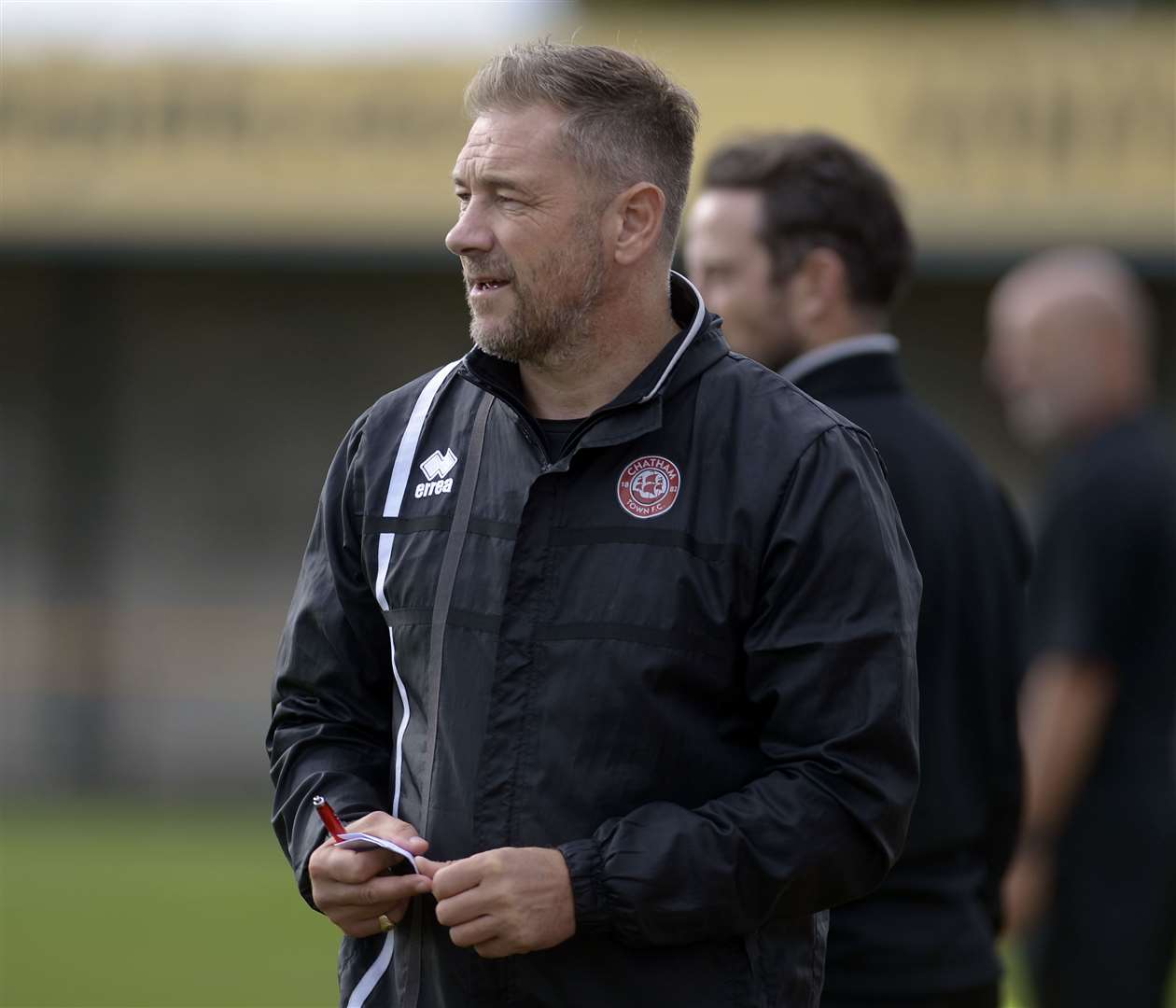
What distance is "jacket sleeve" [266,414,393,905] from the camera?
300 cm

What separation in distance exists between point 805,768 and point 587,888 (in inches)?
13.5

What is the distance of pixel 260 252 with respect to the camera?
49.5ft

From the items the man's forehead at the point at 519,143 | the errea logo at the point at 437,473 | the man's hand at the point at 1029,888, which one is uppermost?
the man's forehead at the point at 519,143

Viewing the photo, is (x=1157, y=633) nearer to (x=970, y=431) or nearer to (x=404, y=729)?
(x=404, y=729)

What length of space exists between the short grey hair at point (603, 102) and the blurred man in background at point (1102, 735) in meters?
2.68

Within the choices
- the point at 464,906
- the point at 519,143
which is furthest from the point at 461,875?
the point at 519,143

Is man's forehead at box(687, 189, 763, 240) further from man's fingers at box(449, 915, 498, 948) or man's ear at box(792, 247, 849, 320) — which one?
man's fingers at box(449, 915, 498, 948)

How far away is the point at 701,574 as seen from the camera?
2.72 m

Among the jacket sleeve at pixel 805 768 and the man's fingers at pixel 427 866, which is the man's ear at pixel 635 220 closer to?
the jacket sleeve at pixel 805 768

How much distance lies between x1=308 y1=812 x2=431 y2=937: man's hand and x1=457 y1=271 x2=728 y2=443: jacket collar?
2.08ft

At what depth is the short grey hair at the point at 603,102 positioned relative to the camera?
113 inches

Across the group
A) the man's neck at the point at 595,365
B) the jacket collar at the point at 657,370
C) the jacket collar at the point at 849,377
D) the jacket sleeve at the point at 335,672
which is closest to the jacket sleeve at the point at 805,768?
the jacket collar at the point at 657,370

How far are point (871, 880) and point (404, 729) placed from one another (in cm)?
73

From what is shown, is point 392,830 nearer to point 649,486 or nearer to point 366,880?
point 366,880
